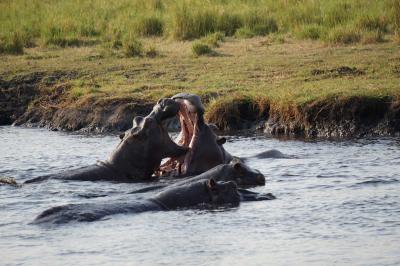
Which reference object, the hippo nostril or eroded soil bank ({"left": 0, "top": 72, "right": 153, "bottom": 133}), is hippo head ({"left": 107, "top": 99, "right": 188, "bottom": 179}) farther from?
eroded soil bank ({"left": 0, "top": 72, "right": 153, "bottom": 133})

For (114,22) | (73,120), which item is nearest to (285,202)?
(73,120)

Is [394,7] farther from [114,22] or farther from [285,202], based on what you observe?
[285,202]

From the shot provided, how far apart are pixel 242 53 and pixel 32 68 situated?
11.7 feet

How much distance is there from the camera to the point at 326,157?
11.5 meters

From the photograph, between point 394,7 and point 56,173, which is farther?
point 394,7

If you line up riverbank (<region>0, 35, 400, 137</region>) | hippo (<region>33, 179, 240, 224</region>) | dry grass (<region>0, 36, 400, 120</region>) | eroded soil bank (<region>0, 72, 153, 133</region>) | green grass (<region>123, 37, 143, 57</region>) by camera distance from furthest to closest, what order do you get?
green grass (<region>123, 37, 143, 57</region>), eroded soil bank (<region>0, 72, 153, 133</region>), dry grass (<region>0, 36, 400, 120</region>), riverbank (<region>0, 35, 400, 137</region>), hippo (<region>33, 179, 240, 224</region>)

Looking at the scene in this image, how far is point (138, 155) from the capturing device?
1048 cm

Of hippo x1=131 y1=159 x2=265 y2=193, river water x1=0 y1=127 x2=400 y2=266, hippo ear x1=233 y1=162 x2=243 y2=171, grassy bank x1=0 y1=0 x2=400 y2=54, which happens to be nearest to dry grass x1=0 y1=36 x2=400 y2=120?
grassy bank x1=0 y1=0 x2=400 y2=54

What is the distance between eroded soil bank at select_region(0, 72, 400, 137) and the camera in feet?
42.9

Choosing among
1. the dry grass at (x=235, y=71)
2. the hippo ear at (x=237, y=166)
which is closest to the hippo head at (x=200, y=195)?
the hippo ear at (x=237, y=166)

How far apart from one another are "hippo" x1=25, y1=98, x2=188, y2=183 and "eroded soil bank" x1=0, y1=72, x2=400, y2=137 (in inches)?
129

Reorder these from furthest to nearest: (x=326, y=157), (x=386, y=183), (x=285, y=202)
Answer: (x=326, y=157)
(x=386, y=183)
(x=285, y=202)

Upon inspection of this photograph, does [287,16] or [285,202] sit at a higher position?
[287,16]

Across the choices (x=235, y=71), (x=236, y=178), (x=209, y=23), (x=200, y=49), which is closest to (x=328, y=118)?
(x=235, y=71)
